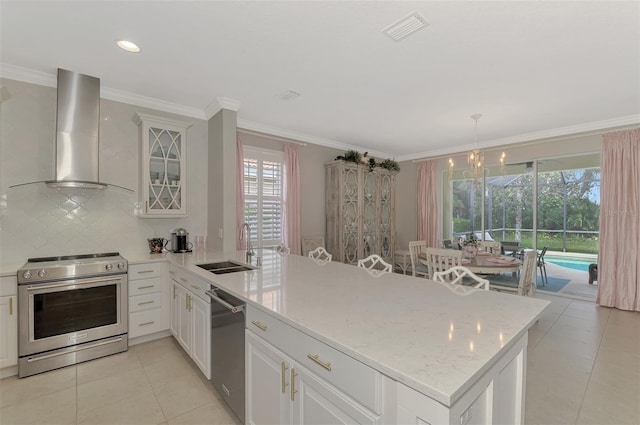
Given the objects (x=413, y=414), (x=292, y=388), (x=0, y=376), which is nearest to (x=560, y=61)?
(x=413, y=414)

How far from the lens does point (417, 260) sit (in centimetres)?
441

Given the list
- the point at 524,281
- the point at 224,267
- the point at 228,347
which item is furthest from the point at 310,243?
the point at 228,347

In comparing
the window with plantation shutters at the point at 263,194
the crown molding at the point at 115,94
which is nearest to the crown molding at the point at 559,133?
the window with plantation shutters at the point at 263,194

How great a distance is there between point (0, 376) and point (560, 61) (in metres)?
5.38

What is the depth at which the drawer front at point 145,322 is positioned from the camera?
282 cm

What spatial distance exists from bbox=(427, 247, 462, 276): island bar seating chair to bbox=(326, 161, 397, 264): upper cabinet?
175 cm

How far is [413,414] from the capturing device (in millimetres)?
854

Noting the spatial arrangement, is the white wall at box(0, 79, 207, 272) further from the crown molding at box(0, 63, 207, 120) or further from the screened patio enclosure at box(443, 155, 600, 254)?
the screened patio enclosure at box(443, 155, 600, 254)

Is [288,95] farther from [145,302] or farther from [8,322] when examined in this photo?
[8,322]

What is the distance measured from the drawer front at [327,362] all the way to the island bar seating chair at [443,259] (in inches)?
99.8

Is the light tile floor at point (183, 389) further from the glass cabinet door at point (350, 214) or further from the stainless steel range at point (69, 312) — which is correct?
the glass cabinet door at point (350, 214)

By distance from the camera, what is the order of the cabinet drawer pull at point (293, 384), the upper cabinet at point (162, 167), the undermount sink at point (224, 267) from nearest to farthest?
the cabinet drawer pull at point (293, 384) < the undermount sink at point (224, 267) < the upper cabinet at point (162, 167)

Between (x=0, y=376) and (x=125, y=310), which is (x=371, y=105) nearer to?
(x=125, y=310)

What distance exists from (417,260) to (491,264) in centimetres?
117
